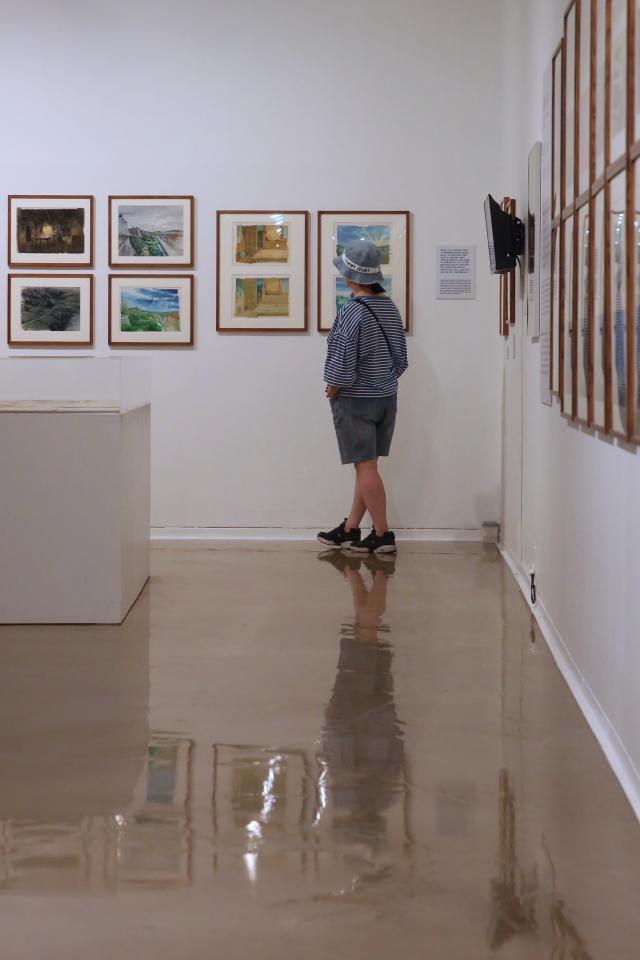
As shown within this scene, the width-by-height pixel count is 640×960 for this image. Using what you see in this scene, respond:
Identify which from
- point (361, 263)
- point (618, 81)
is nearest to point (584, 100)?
point (618, 81)

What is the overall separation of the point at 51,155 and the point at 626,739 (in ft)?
22.7

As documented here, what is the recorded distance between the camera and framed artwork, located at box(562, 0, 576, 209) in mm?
5184

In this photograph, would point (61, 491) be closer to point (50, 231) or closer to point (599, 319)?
point (599, 319)

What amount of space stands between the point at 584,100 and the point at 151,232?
507cm

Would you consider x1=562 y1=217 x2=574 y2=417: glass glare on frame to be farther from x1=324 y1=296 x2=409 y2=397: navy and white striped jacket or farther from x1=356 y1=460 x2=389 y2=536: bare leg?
x1=356 y1=460 x2=389 y2=536: bare leg

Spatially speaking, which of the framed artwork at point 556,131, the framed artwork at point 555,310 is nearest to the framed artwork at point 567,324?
the framed artwork at point 555,310

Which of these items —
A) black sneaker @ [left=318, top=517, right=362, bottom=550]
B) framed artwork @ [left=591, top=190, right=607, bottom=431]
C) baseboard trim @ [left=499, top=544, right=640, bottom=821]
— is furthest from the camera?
black sneaker @ [left=318, top=517, right=362, bottom=550]

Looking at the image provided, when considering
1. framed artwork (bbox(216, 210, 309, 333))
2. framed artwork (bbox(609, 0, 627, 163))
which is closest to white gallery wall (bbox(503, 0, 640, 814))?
framed artwork (bbox(609, 0, 627, 163))

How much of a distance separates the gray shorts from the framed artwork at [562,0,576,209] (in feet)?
10.6

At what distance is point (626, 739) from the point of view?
401 centimetres

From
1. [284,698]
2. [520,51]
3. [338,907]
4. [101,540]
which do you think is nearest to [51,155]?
[520,51]

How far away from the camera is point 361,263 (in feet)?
27.8

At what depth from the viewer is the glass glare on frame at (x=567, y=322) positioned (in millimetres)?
5246

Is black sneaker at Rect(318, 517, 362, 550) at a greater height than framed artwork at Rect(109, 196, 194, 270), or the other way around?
framed artwork at Rect(109, 196, 194, 270)
